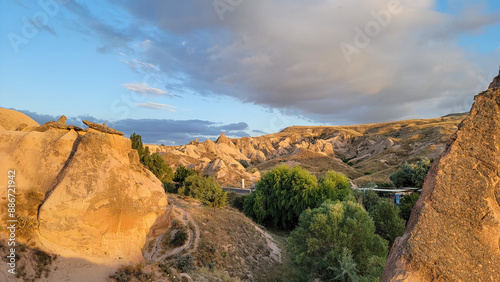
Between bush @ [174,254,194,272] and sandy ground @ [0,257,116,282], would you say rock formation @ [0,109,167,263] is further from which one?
bush @ [174,254,194,272]

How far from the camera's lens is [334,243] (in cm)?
1764

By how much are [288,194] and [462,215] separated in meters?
26.9

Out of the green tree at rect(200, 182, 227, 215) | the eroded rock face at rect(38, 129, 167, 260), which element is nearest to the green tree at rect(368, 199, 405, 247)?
the green tree at rect(200, 182, 227, 215)

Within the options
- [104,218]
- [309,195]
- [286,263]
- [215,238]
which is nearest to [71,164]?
[104,218]

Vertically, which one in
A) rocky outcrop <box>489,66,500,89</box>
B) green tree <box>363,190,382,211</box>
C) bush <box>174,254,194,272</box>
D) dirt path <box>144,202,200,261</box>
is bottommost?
bush <box>174,254,194,272</box>

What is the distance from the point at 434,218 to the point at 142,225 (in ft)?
36.1

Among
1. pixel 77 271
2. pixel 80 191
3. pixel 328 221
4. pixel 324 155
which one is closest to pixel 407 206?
pixel 328 221

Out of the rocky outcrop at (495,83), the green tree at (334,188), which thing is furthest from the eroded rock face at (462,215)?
the green tree at (334,188)

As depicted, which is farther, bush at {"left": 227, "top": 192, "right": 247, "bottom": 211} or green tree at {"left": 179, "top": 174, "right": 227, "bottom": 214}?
bush at {"left": 227, "top": 192, "right": 247, "bottom": 211}

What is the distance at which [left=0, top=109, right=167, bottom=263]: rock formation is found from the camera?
35.0 feet

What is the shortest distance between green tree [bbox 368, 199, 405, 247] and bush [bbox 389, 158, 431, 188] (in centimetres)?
2000

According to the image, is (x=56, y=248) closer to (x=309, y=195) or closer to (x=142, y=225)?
(x=142, y=225)

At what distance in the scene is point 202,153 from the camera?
72.5 metres

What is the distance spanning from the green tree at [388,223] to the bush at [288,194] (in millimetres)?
5880
